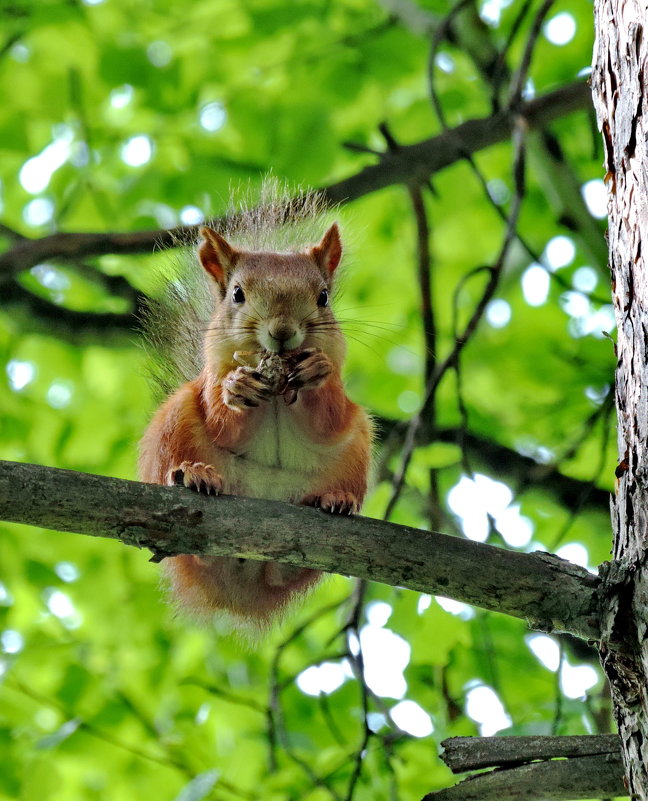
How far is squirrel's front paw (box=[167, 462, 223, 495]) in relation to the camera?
2534 mm

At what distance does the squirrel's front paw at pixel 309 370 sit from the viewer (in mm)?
2773

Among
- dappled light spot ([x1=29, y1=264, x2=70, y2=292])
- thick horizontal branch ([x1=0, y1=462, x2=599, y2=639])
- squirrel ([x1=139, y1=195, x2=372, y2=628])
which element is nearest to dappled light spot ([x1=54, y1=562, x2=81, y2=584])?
dappled light spot ([x1=29, y1=264, x2=70, y2=292])

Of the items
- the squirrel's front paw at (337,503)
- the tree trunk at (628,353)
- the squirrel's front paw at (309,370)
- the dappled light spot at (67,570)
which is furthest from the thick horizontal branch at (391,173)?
the dappled light spot at (67,570)

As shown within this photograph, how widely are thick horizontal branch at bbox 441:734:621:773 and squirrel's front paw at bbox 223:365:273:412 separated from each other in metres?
1.13

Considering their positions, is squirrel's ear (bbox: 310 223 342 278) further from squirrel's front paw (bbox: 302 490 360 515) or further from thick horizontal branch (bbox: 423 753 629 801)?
thick horizontal branch (bbox: 423 753 629 801)

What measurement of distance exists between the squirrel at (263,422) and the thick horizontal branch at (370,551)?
23.5 inches

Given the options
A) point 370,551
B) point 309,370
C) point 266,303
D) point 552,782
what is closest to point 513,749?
point 552,782

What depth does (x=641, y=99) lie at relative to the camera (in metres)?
2.26

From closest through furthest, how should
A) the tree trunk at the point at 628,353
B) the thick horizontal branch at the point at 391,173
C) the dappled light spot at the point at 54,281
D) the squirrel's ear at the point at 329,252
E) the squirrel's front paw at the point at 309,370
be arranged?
the tree trunk at the point at 628,353
the squirrel's front paw at the point at 309,370
the squirrel's ear at the point at 329,252
the thick horizontal branch at the point at 391,173
the dappled light spot at the point at 54,281

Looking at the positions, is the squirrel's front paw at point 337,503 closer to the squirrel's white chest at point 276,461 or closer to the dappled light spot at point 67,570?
the squirrel's white chest at point 276,461

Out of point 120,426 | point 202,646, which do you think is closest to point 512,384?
point 120,426

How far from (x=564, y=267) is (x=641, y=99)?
4.08 meters

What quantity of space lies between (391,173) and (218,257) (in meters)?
1.11

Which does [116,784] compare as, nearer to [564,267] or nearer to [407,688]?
[407,688]
